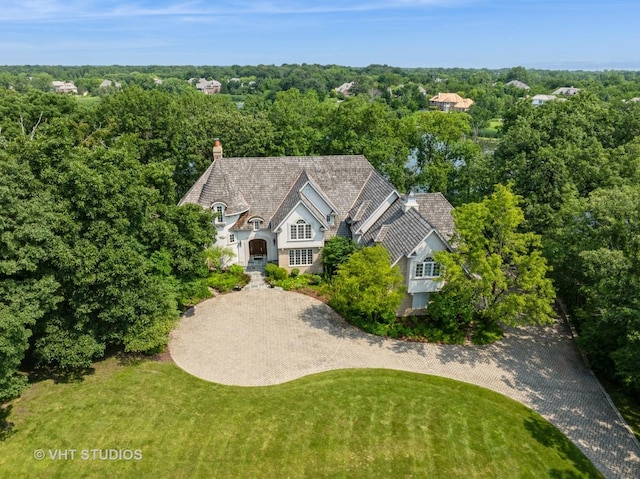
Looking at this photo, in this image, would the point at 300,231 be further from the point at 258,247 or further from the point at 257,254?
the point at 257,254

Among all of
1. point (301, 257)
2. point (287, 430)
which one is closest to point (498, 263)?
point (287, 430)

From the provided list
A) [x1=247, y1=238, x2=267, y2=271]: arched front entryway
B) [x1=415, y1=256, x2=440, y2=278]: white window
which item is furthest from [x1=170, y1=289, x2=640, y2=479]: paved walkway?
[x1=247, y1=238, x2=267, y2=271]: arched front entryway

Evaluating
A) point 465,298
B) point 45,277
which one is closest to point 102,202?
point 45,277

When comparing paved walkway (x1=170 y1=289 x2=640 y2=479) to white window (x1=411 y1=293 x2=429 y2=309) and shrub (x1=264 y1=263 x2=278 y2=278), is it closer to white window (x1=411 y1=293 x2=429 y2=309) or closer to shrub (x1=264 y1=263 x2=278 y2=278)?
white window (x1=411 y1=293 x2=429 y2=309)

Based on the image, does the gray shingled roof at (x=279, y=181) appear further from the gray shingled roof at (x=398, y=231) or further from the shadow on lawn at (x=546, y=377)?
the shadow on lawn at (x=546, y=377)

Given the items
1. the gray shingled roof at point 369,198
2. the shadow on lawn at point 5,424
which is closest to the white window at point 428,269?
the gray shingled roof at point 369,198

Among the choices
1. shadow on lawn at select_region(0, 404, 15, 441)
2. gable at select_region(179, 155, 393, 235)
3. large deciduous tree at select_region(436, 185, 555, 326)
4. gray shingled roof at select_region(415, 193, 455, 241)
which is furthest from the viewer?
gable at select_region(179, 155, 393, 235)

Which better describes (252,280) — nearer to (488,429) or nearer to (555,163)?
(488,429)
